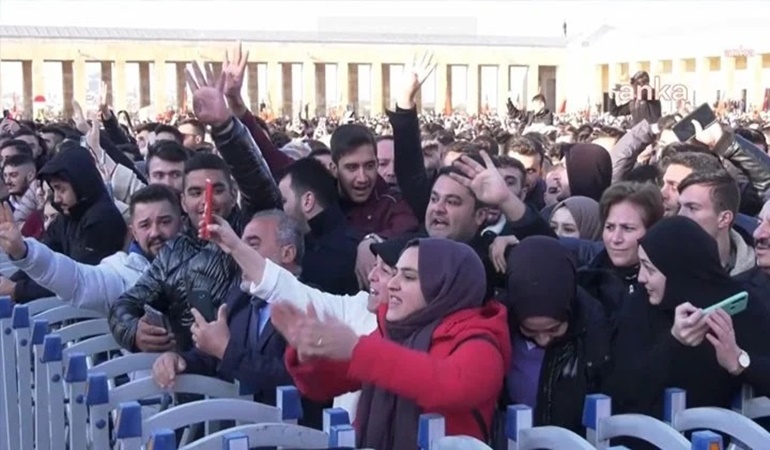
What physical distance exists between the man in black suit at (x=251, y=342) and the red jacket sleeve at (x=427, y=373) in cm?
94

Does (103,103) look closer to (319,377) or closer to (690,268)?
(319,377)

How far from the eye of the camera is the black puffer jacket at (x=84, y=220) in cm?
692

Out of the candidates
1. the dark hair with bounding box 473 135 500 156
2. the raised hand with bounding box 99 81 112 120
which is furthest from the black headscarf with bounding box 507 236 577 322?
the raised hand with bounding box 99 81 112 120

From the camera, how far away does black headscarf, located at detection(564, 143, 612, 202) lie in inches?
297

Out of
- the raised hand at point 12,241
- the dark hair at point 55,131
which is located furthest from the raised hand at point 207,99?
the dark hair at point 55,131

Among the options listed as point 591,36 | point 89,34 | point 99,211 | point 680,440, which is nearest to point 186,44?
point 89,34

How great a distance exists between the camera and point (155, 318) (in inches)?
199

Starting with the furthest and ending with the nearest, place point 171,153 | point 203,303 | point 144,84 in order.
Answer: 1. point 144,84
2. point 171,153
3. point 203,303

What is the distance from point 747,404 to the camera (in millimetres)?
3934

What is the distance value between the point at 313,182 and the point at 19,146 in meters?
5.02

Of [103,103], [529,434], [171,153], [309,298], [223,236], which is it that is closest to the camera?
[529,434]

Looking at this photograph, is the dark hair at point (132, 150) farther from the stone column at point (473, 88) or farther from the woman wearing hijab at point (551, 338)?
the stone column at point (473, 88)

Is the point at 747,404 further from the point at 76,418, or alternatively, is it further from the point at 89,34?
the point at 89,34

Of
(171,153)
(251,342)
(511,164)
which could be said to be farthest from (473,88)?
(251,342)
